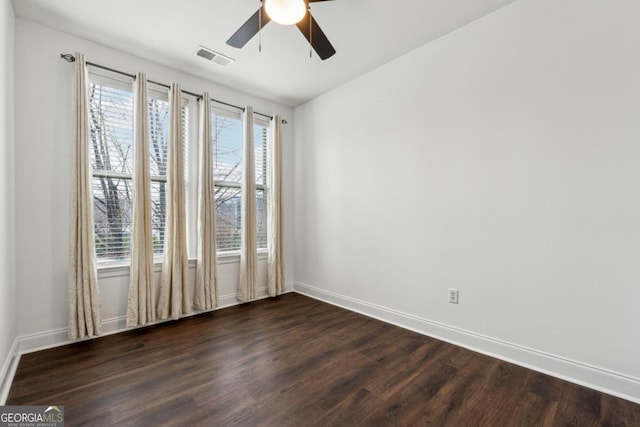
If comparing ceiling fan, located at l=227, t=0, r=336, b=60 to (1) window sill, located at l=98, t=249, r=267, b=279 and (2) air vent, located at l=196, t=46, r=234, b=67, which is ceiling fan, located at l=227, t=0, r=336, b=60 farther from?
(1) window sill, located at l=98, t=249, r=267, b=279

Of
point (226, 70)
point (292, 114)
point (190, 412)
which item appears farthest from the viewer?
point (292, 114)

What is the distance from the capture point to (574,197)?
2.02 m

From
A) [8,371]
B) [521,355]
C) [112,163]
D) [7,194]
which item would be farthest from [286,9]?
[8,371]

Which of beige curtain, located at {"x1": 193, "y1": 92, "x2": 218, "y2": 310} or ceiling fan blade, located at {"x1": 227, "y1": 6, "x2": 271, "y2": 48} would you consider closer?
ceiling fan blade, located at {"x1": 227, "y1": 6, "x2": 271, "y2": 48}

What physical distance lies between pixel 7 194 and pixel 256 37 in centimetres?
238

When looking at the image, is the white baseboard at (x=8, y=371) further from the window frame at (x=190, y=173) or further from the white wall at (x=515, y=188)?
the white wall at (x=515, y=188)

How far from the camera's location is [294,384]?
77.9 inches

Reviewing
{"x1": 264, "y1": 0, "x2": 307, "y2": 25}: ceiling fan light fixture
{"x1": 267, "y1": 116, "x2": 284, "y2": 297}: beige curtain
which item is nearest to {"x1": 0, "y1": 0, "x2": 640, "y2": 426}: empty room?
{"x1": 264, "y1": 0, "x2": 307, "y2": 25}: ceiling fan light fixture

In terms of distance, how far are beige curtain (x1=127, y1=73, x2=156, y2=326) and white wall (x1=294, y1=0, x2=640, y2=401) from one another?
2288 mm

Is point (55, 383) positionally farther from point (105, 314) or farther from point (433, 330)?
point (433, 330)

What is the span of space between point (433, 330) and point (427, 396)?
1.00 m

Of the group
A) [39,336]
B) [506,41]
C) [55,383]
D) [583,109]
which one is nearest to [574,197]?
[583,109]

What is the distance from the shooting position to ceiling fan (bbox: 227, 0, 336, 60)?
1.73 metres

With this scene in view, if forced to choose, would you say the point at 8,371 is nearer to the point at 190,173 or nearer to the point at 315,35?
the point at 190,173
